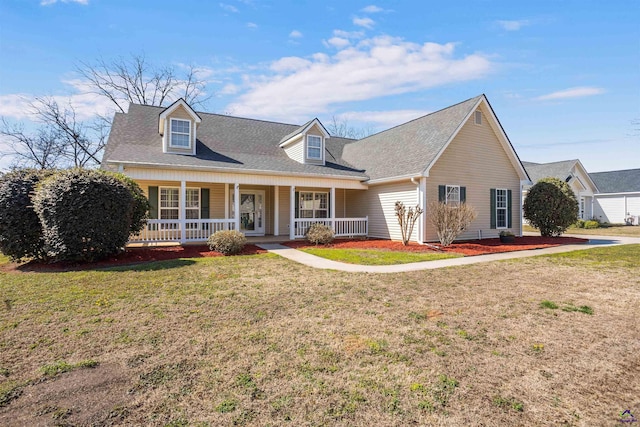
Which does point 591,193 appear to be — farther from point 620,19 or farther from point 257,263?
point 257,263

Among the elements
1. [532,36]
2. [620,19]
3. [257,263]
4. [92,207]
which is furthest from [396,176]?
[92,207]

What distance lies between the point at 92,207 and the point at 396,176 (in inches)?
455

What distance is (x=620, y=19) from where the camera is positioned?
11.8m

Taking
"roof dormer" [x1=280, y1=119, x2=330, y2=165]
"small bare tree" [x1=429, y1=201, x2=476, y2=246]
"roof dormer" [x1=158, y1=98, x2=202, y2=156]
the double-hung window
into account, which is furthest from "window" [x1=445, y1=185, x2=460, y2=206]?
the double-hung window

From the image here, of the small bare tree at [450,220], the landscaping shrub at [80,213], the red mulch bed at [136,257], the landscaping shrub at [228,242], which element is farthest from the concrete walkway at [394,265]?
the landscaping shrub at [80,213]

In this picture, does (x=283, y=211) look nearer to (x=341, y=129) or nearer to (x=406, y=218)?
(x=406, y=218)

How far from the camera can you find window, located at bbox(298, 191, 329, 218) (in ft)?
60.1

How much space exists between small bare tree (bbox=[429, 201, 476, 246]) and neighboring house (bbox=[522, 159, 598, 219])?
21303 mm

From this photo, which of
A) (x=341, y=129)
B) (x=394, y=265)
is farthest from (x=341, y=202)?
(x=341, y=129)

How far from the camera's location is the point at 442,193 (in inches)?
586

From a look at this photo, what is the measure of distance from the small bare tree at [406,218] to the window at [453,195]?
77.4 inches

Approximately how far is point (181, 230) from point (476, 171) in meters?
13.7

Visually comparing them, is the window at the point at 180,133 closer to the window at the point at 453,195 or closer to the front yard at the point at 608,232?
the window at the point at 453,195

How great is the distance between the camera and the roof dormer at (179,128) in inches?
586
